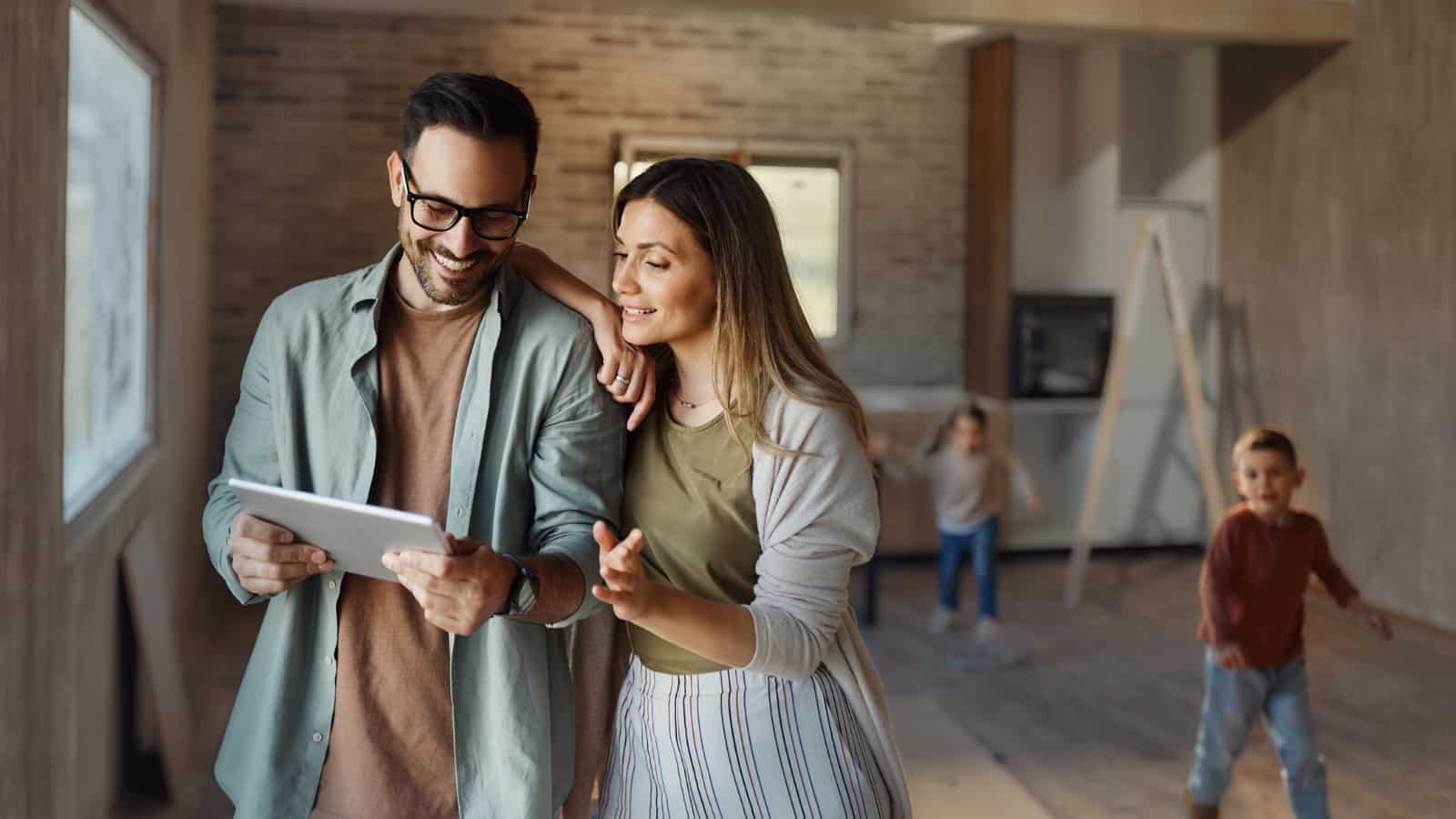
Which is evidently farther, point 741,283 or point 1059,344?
point 1059,344

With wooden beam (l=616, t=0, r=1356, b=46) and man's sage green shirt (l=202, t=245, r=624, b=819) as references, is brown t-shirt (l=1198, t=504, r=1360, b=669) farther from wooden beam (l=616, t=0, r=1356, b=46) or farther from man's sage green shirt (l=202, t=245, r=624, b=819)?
wooden beam (l=616, t=0, r=1356, b=46)

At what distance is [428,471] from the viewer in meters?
1.77

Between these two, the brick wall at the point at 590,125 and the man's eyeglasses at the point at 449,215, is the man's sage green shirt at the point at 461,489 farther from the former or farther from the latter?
the brick wall at the point at 590,125

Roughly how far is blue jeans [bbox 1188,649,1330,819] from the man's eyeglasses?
8.65ft

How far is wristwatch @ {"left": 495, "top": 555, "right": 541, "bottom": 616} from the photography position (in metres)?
1.56

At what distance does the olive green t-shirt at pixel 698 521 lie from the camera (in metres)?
1.80

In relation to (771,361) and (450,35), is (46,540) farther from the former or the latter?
(450,35)

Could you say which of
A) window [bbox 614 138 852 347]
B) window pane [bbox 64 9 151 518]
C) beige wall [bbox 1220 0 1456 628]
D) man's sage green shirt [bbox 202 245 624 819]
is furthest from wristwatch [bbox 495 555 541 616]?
window [bbox 614 138 852 347]

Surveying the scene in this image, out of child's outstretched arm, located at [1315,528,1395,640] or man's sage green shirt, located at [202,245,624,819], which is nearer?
man's sage green shirt, located at [202,245,624,819]

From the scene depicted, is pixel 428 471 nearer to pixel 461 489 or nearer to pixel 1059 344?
pixel 461 489

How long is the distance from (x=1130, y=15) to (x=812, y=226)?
2478 millimetres

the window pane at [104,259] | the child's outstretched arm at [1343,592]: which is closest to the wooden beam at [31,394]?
the window pane at [104,259]

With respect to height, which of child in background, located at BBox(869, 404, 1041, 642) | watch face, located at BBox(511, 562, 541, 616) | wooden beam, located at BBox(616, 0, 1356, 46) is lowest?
child in background, located at BBox(869, 404, 1041, 642)

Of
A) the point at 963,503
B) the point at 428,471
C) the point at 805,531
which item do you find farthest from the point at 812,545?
the point at 963,503
